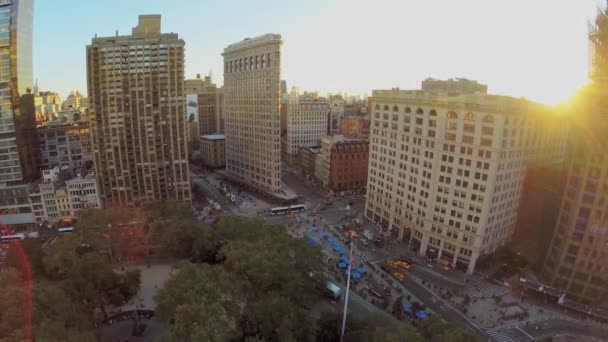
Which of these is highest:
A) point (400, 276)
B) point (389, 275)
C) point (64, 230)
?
point (64, 230)

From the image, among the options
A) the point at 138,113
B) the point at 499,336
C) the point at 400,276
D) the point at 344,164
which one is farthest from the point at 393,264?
the point at 138,113

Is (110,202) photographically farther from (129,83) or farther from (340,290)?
(340,290)

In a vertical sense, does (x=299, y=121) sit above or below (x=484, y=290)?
above

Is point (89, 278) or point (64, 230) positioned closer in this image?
point (89, 278)

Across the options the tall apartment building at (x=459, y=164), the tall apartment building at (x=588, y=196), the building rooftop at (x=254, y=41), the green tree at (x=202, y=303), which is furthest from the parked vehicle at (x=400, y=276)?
the building rooftop at (x=254, y=41)

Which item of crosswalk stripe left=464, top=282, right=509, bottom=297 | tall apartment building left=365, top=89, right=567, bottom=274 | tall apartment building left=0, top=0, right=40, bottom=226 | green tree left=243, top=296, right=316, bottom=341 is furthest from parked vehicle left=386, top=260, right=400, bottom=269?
tall apartment building left=0, top=0, right=40, bottom=226

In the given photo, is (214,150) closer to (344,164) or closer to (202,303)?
(344,164)
